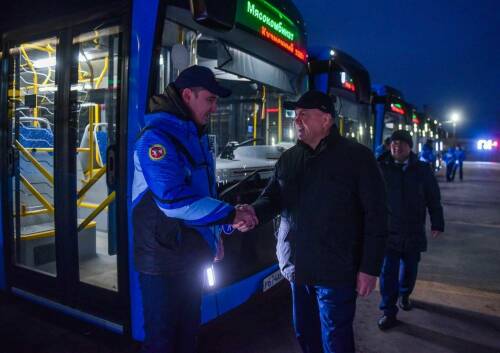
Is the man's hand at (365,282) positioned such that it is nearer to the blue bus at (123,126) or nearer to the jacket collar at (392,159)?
the blue bus at (123,126)

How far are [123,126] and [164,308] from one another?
52.5 inches

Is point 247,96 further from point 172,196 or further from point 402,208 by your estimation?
point 172,196

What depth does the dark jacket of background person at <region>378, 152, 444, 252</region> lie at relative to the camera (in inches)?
146

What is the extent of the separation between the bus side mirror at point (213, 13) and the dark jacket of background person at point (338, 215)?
1006mm

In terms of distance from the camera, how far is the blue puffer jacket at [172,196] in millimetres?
1967

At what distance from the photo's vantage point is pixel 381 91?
11031 millimetres

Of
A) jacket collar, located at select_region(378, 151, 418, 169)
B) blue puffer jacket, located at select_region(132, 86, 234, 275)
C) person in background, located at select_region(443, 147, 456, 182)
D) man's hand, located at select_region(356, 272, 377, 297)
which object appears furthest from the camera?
person in background, located at select_region(443, 147, 456, 182)

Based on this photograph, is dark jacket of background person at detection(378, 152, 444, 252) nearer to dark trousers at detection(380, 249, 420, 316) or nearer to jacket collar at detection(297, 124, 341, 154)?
dark trousers at detection(380, 249, 420, 316)

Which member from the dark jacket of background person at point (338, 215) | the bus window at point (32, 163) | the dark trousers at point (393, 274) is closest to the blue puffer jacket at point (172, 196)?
the dark jacket of background person at point (338, 215)

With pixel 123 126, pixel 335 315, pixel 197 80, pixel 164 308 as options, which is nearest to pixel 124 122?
pixel 123 126

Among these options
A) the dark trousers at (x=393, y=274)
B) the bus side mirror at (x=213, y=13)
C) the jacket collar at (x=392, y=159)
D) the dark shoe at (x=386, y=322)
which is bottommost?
the dark shoe at (x=386, y=322)

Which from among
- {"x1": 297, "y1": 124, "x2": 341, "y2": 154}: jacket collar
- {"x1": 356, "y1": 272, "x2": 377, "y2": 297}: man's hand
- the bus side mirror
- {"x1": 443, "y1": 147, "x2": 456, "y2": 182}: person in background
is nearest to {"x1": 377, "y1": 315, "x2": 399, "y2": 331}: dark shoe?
{"x1": 356, "y1": 272, "x2": 377, "y2": 297}: man's hand

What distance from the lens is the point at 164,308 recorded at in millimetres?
2127

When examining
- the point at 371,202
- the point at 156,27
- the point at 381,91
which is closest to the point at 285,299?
the point at 371,202
